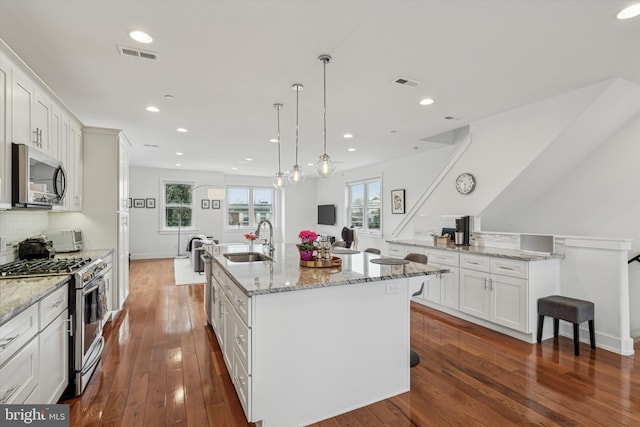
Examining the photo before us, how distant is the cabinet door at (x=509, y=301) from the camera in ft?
11.1

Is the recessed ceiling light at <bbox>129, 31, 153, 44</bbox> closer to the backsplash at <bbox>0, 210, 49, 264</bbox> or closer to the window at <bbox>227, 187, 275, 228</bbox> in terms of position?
the backsplash at <bbox>0, 210, 49, 264</bbox>

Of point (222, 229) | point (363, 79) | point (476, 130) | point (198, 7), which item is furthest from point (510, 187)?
point (222, 229)

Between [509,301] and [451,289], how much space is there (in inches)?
30.5

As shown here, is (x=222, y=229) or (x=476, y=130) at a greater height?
(x=476, y=130)

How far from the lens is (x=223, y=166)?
345 inches

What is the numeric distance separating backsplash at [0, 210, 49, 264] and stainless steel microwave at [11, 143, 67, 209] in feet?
1.40

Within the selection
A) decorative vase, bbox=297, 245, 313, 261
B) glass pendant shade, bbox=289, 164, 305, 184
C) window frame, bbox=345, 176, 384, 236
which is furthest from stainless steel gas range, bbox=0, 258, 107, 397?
window frame, bbox=345, 176, 384, 236

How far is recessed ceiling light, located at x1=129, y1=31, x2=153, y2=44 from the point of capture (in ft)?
7.52

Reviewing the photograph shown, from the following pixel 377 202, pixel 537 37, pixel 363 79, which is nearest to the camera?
pixel 537 37

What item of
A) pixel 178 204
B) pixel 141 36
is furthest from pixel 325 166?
pixel 178 204

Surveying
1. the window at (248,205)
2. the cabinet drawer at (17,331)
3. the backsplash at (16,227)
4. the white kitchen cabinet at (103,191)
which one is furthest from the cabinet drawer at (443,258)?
the window at (248,205)

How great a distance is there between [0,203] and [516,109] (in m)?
4.97

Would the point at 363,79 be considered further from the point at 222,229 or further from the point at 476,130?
the point at 222,229

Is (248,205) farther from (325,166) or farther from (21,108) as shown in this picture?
(21,108)
